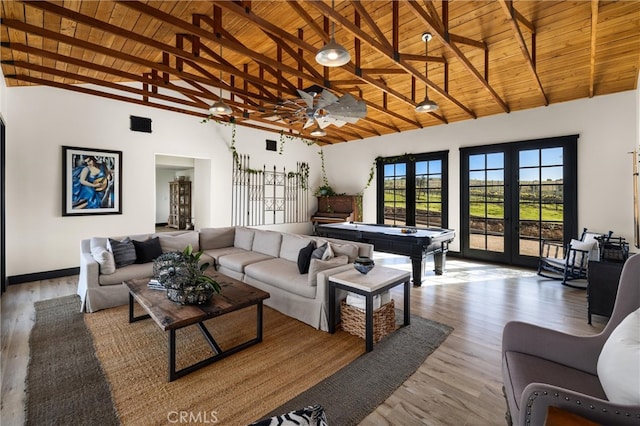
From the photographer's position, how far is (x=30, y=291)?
4336 millimetres

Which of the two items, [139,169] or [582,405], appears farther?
[139,169]

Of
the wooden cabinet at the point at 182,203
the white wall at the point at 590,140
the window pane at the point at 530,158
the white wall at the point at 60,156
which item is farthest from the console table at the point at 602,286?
the wooden cabinet at the point at 182,203

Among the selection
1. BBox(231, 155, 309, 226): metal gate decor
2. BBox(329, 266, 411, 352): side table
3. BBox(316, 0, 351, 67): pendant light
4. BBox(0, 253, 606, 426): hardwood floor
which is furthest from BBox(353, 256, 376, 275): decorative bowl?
BBox(231, 155, 309, 226): metal gate decor

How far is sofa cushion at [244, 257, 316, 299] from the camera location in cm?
329

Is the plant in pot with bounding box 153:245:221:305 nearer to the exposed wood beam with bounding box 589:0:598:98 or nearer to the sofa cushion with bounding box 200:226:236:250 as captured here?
the sofa cushion with bounding box 200:226:236:250

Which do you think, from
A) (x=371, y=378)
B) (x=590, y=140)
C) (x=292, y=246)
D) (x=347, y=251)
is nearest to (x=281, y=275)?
(x=292, y=246)


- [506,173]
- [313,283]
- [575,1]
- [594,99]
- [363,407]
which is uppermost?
[575,1]

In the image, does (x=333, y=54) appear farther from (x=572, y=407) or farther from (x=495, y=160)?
(x=495, y=160)

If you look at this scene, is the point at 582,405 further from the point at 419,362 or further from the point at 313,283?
the point at 313,283

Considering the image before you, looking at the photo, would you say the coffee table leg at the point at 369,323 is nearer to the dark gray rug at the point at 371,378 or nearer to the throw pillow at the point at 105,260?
the dark gray rug at the point at 371,378

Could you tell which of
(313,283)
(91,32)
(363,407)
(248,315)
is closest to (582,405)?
(363,407)

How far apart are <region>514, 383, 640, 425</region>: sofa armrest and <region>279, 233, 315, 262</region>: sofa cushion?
122 inches

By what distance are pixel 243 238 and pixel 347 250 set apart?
228 cm

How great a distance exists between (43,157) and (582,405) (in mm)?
7205
